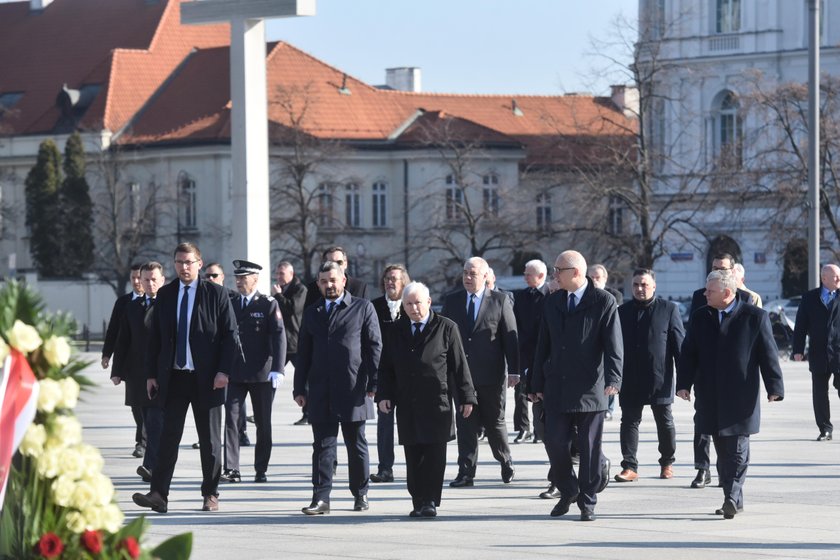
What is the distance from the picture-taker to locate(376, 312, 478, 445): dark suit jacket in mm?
13344

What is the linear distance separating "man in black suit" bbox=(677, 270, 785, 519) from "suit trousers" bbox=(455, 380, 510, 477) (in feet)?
7.64

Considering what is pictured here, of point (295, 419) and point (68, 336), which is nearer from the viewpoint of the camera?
point (68, 336)

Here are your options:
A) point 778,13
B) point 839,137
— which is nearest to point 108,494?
point 839,137

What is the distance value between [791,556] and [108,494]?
6.25 meters

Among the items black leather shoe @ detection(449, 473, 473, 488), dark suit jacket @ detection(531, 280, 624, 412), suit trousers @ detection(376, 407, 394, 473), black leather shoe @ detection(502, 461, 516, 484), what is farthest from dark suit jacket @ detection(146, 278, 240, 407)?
black leather shoe @ detection(502, 461, 516, 484)

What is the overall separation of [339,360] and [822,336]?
24.6 feet

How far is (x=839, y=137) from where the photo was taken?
5266 centimetres

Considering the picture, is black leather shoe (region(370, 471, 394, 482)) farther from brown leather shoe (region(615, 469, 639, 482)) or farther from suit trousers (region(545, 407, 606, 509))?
suit trousers (region(545, 407, 606, 509))

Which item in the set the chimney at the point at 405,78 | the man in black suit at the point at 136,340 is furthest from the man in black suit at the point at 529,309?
the chimney at the point at 405,78

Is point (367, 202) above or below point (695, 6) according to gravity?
below

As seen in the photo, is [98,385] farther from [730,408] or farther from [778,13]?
[778,13]

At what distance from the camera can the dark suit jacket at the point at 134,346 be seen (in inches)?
650

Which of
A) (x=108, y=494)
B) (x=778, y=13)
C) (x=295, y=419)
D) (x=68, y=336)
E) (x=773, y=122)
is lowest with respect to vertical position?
(x=295, y=419)

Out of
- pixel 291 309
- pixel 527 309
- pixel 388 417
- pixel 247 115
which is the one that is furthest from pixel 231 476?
pixel 247 115
